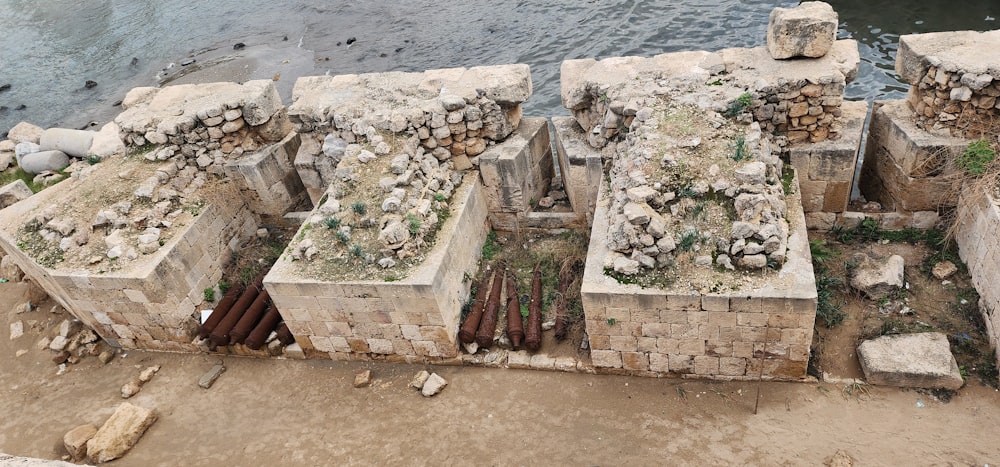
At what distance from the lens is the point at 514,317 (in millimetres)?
7609

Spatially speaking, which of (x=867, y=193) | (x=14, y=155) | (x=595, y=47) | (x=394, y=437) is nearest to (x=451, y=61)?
(x=595, y=47)

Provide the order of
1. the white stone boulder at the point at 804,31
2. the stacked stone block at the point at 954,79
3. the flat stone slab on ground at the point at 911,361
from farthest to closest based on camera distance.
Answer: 1. the white stone boulder at the point at 804,31
2. the stacked stone block at the point at 954,79
3. the flat stone slab on ground at the point at 911,361

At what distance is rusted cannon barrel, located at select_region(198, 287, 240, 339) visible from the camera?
8359 millimetres

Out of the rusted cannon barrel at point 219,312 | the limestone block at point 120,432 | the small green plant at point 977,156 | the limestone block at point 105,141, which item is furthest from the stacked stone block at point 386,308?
the limestone block at point 105,141

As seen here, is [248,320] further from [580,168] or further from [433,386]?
[580,168]

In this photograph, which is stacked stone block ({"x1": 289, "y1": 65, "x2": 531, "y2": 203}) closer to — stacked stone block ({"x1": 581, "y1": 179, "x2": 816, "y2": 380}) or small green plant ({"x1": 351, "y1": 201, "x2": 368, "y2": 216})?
small green plant ({"x1": 351, "y1": 201, "x2": 368, "y2": 216})

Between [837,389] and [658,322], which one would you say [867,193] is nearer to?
[837,389]

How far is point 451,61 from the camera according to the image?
18.3m

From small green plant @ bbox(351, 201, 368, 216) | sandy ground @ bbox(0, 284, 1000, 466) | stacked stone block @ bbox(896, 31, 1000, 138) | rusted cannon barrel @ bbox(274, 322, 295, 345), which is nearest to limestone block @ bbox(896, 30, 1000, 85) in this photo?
stacked stone block @ bbox(896, 31, 1000, 138)

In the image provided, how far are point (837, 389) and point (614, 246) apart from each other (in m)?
2.73

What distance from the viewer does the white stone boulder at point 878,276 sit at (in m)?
7.09

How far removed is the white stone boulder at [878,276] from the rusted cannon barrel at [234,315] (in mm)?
7476

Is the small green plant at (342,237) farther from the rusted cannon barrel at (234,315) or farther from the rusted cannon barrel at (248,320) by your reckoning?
the rusted cannon barrel at (248,320)

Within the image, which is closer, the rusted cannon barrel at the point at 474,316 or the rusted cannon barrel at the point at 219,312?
the rusted cannon barrel at the point at 474,316
